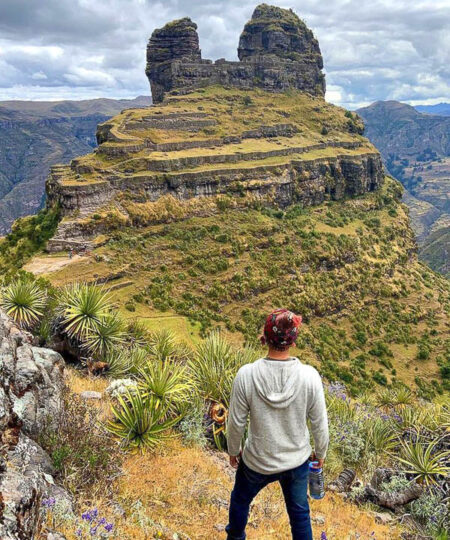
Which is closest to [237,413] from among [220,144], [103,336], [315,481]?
[315,481]

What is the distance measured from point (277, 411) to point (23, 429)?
3.48m

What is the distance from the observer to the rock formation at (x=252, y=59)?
236 ft

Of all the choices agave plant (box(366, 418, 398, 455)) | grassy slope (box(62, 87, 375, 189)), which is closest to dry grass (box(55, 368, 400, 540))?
agave plant (box(366, 418, 398, 455))

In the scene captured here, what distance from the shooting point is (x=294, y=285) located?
3969cm

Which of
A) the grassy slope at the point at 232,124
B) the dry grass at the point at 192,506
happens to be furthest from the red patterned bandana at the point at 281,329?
the grassy slope at the point at 232,124

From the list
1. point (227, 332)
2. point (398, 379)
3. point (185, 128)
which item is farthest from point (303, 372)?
point (185, 128)

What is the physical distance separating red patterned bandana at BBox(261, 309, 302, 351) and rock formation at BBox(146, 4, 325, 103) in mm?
71878

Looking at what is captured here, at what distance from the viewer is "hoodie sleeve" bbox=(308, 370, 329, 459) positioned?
3.81 metres

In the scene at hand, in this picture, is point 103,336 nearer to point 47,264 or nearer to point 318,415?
point 318,415

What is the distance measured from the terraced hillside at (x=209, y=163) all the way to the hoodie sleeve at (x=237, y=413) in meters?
31.1

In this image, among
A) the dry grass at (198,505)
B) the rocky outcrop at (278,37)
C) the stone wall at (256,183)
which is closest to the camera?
the dry grass at (198,505)

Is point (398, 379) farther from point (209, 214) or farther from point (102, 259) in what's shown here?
point (102, 259)

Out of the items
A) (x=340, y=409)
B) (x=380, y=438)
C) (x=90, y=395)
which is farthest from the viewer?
(x=340, y=409)

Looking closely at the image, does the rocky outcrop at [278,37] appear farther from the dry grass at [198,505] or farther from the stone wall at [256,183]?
the dry grass at [198,505]
